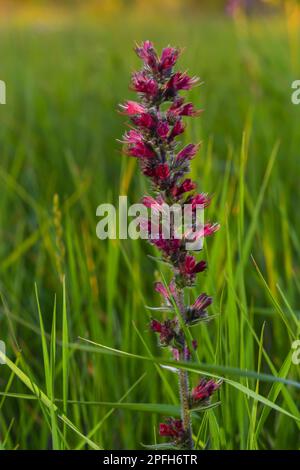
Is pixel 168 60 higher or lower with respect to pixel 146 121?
higher

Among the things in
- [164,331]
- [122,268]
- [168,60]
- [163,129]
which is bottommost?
[164,331]

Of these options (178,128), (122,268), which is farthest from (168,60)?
(122,268)

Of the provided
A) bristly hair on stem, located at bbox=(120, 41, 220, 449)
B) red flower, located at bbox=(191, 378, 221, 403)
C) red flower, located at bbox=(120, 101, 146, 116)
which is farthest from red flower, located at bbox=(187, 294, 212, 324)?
red flower, located at bbox=(120, 101, 146, 116)

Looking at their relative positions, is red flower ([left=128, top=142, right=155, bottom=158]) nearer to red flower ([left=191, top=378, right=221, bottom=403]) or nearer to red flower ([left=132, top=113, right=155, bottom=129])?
red flower ([left=132, top=113, right=155, bottom=129])

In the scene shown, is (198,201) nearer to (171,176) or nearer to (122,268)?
(171,176)

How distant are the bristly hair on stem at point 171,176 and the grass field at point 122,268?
2.5 inches

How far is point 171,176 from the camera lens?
1166mm

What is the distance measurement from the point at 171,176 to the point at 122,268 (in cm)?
144

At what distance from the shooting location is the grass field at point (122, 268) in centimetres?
142

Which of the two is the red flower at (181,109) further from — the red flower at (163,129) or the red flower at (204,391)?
the red flower at (204,391)

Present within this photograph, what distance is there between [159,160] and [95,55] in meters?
5.69

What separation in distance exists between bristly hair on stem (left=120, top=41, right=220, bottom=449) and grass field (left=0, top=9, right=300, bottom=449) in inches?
2.5

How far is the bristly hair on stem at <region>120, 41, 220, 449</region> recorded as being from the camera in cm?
115
